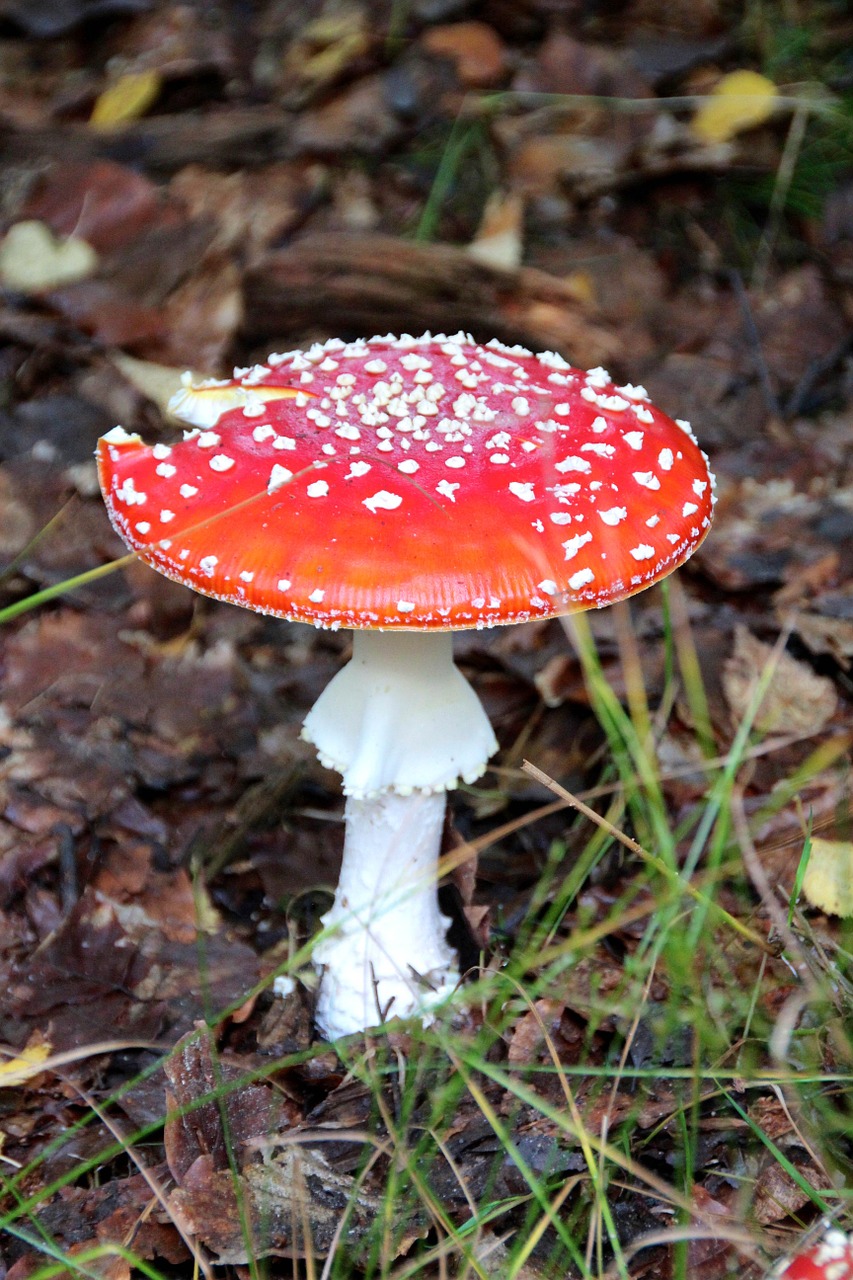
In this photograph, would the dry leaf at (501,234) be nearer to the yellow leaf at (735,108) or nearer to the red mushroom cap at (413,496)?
the yellow leaf at (735,108)

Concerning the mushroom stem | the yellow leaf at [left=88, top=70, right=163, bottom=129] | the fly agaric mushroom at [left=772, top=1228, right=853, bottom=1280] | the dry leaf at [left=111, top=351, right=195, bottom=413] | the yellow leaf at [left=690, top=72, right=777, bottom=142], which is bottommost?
the mushroom stem

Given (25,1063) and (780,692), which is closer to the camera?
(25,1063)

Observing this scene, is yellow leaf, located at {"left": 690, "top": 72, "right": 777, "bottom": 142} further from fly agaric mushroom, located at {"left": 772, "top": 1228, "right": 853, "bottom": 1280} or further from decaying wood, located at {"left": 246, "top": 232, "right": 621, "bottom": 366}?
fly agaric mushroom, located at {"left": 772, "top": 1228, "right": 853, "bottom": 1280}

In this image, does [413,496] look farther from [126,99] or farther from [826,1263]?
[126,99]

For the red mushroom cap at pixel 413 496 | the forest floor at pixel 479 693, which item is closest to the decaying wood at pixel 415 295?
the forest floor at pixel 479 693

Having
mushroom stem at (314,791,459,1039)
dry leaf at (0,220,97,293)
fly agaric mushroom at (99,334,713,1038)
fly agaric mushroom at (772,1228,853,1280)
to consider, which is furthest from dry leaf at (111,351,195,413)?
fly agaric mushroom at (772,1228,853,1280)

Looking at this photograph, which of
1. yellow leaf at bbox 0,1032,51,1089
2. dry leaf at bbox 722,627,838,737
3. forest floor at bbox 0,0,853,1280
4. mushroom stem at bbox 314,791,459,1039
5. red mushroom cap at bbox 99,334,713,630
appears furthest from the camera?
dry leaf at bbox 722,627,838,737

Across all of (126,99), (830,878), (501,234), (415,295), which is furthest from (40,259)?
(830,878)

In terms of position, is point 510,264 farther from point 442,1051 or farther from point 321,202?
point 442,1051
